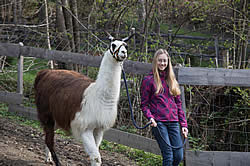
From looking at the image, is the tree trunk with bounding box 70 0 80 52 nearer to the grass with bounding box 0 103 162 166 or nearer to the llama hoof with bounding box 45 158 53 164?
the grass with bounding box 0 103 162 166

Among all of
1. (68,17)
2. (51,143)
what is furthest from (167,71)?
(68,17)

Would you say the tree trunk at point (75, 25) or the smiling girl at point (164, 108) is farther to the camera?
the tree trunk at point (75, 25)

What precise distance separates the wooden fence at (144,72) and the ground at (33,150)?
0.37 meters

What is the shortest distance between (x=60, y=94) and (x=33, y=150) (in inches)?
55.6

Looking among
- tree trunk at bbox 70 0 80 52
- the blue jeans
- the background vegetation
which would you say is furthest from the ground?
tree trunk at bbox 70 0 80 52

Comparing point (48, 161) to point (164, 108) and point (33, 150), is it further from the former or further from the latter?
point (164, 108)

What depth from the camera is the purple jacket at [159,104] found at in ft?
11.5

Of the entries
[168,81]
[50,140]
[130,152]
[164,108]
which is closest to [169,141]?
[164,108]

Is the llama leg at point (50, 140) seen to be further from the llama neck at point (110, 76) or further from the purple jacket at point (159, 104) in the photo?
the purple jacket at point (159, 104)

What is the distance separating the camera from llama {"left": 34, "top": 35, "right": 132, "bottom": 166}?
143 inches

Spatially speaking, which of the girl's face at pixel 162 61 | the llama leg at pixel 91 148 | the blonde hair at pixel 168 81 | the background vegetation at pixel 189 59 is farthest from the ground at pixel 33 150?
the girl's face at pixel 162 61

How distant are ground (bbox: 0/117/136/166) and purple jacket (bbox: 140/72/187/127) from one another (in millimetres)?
1742

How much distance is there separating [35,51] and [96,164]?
3.63 meters

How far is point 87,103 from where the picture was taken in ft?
12.6
